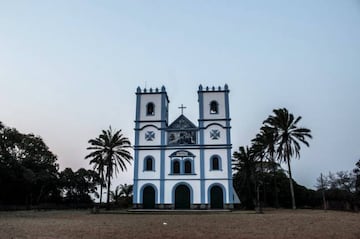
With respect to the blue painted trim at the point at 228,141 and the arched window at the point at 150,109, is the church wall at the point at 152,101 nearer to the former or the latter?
the arched window at the point at 150,109

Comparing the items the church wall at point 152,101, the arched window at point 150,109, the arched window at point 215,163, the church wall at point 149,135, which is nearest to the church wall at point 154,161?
the church wall at point 149,135

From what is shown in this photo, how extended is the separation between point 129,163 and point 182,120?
796 cm

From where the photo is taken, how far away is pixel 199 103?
125 ft

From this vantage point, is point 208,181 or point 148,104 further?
point 148,104

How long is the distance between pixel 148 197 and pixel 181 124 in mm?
9026

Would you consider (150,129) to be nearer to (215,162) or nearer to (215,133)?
(215,133)

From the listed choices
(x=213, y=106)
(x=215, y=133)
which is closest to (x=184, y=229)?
(x=215, y=133)

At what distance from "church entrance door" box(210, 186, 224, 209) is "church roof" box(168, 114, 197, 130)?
739 cm

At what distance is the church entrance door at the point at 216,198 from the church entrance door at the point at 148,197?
6.38 metres

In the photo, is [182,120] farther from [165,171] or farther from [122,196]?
[122,196]

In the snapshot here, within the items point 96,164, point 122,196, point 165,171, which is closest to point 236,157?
point 165,171

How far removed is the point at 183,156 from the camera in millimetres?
36000

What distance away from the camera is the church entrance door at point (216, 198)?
3450 centimetres

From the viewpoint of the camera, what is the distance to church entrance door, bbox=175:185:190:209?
114 feet
